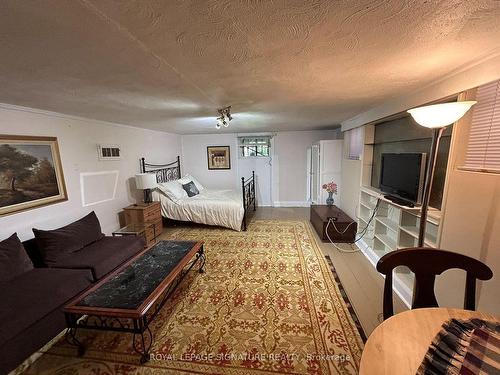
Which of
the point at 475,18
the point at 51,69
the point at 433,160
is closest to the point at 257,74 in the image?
the point at 475,18

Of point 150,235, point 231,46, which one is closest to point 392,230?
point 231,46

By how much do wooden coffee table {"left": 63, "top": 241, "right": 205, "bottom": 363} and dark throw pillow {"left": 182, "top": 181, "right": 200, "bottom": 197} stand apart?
2.45 metres

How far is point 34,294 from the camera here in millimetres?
1748

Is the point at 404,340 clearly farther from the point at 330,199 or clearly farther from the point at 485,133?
the point at 330,199

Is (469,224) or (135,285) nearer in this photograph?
(469,224)

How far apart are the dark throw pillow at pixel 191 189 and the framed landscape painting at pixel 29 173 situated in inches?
90.1

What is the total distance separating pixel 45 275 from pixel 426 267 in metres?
3.11

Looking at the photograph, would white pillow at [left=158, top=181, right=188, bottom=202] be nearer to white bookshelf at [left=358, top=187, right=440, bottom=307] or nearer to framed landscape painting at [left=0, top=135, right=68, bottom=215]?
framed landscape painting at [left=0, top=135, right=68, bottom=215]

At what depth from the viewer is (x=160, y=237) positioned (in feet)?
13.1

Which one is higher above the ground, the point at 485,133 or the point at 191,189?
the point at 485,133

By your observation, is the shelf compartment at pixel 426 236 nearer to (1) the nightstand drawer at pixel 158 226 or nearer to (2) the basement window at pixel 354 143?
(2) the basement window at pixel 354 143

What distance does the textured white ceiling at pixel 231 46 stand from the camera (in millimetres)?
860

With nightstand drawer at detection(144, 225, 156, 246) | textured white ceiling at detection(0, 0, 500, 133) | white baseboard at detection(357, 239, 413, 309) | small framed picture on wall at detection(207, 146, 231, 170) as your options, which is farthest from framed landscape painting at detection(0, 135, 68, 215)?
white baseboard at detection(357, 239, 413, 309)

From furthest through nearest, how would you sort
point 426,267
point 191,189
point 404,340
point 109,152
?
1. point 191,189
2. point 109,152
3. point 426,267
4. point 404,340
